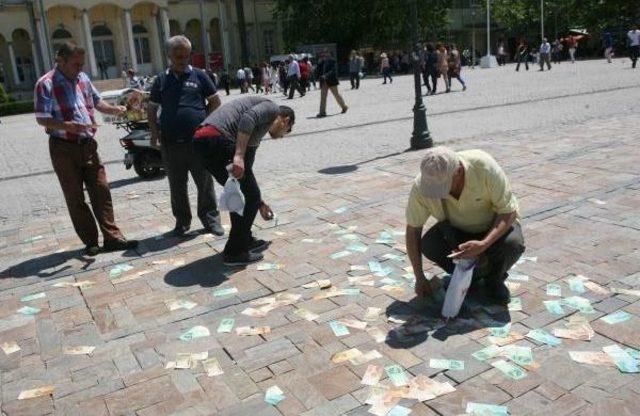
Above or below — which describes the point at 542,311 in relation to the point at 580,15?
below

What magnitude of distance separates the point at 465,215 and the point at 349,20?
131ft

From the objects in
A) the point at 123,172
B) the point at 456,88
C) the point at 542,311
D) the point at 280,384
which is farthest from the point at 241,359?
the point at 456,88

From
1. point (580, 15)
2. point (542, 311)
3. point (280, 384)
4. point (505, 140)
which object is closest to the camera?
point (280, 384)

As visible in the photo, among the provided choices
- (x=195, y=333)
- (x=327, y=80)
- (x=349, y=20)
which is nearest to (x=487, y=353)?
(x=195, y=333)

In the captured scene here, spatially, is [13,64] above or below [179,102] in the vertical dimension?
above

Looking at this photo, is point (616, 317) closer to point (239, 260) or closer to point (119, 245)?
point (239, 260)

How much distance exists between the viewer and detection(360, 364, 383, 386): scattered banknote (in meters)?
3.32

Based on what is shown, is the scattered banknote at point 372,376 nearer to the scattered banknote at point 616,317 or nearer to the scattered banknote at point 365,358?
the scattered banknote at point 365,358

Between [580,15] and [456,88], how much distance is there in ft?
107

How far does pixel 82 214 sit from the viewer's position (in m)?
5.75

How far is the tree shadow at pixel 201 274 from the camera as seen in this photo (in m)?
4.94

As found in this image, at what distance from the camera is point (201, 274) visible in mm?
5125

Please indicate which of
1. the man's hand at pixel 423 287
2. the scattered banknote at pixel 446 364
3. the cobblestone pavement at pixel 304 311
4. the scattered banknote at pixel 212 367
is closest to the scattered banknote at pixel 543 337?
the cobblestone pavement at pixel 304 311

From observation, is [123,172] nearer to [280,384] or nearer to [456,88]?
[280,384]
